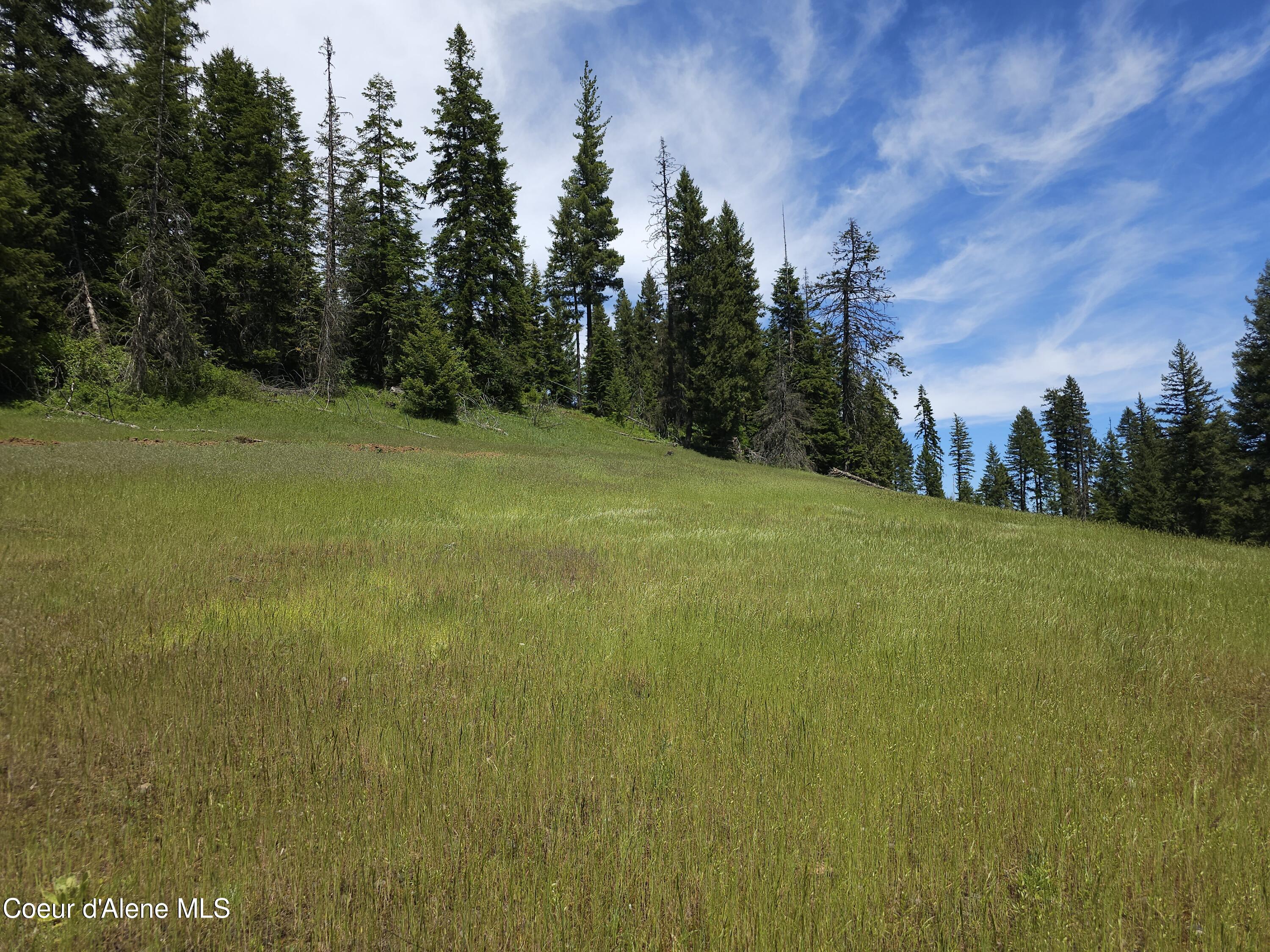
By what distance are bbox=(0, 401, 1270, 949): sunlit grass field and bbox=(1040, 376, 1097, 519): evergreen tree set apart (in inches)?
3216

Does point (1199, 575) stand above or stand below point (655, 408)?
below

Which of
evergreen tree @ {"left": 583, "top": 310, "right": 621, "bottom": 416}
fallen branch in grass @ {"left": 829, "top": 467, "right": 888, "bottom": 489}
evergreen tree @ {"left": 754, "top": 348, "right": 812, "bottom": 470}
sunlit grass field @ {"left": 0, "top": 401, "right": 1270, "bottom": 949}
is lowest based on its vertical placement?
sunlit grass field @ {"left": 0, "top": 401, "right": 1270, "bottom": 949}

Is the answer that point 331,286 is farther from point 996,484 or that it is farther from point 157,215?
point 996,484

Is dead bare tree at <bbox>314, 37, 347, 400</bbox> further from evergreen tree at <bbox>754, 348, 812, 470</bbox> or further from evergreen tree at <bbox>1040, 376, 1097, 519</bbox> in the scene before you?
evergreen tree at <bbox>1040, 376, 1097, 519</bbox>

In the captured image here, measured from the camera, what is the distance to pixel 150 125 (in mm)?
26750

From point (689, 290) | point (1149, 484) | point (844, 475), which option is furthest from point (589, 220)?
point (1149, 484)

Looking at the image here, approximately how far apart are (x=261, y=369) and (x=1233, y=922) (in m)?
44.8

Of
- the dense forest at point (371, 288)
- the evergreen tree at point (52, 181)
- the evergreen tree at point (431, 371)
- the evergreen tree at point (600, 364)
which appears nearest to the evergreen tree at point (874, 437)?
the dense forest at point (371, 288)

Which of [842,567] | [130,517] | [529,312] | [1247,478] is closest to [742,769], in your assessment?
[842,567]

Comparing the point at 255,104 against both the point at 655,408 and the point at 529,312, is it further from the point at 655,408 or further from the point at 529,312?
the point at 655,408

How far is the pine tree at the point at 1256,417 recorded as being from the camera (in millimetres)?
28969

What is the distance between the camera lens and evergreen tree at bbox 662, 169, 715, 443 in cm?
4034

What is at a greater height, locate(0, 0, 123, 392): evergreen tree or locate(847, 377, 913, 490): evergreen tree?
locate(0, 0, 123, 392): evergreen tree

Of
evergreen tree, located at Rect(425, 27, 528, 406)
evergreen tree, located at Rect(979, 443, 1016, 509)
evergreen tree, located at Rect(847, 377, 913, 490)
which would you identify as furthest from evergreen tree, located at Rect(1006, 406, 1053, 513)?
evergreen tree, located at Rect(425, 27, 528, 406)
